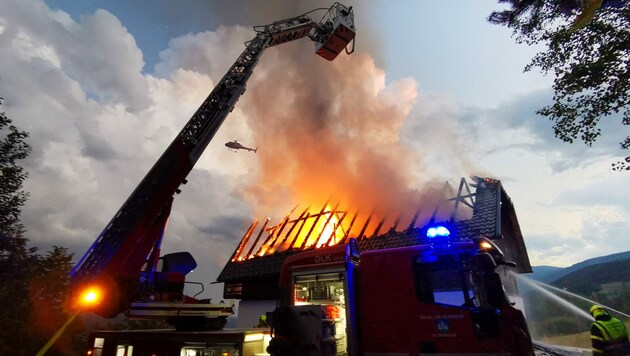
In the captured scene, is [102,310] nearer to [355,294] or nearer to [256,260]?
[355,294]

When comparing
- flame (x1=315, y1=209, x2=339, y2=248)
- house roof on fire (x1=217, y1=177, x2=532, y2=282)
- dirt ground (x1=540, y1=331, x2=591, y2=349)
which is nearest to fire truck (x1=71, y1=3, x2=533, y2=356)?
house roof on fire (x1=217, y1=177, x2=532, y2=282)

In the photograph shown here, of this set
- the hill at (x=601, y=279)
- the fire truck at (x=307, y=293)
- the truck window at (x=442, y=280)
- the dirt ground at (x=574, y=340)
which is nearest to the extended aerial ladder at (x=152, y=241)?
the fire truck at (x=307, y=293)

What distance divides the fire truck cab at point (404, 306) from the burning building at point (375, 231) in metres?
5.91

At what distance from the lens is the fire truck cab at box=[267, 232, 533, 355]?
4562 mm

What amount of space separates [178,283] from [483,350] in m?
6.78

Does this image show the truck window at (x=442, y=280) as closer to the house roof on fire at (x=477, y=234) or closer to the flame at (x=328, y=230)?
the house roof on fire at (x=477, y=234)

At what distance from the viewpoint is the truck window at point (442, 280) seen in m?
4.89

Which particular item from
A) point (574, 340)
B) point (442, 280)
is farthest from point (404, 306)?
point (574, 340)

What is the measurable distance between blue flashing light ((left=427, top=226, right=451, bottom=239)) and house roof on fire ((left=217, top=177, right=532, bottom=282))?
14.2 feet

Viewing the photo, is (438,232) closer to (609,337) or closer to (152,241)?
(609,337)

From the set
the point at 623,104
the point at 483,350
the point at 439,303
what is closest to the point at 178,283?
the point at 439,303

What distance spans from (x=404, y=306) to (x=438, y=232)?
4.61 ft

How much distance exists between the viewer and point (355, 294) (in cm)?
586

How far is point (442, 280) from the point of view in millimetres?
5137
